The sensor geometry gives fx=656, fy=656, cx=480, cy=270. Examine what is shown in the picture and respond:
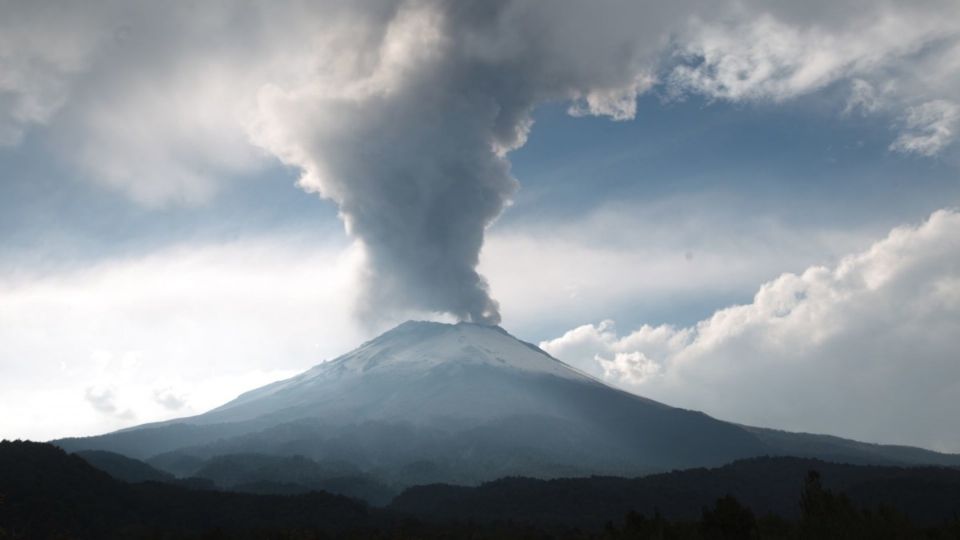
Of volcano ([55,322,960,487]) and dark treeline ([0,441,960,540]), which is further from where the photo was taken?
volcano ([55,322,960,487])

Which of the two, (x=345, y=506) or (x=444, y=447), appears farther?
(x=444, y=447)

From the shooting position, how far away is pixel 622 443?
624 feet

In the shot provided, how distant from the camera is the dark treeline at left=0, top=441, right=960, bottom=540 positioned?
69.9 meters

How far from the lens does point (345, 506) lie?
3578 inches

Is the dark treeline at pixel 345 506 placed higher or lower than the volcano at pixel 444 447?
lower

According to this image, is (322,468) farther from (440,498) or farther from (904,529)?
(904,529)

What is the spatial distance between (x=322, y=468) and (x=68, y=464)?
6302 cm

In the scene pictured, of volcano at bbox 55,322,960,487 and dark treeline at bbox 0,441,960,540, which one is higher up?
volcano at bbox 55,322,960,487

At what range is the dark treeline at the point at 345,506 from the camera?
Answer: 69875 millimetres

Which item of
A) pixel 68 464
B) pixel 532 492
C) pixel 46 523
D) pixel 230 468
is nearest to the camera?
pixel 46 523

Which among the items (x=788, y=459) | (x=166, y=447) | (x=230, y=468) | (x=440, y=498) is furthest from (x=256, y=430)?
(x=788, y=459)

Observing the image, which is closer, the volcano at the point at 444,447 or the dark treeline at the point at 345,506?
the dark treeline at the point at 345,506

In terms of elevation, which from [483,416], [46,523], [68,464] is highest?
[483,416]

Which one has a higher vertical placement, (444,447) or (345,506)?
(444,447)
